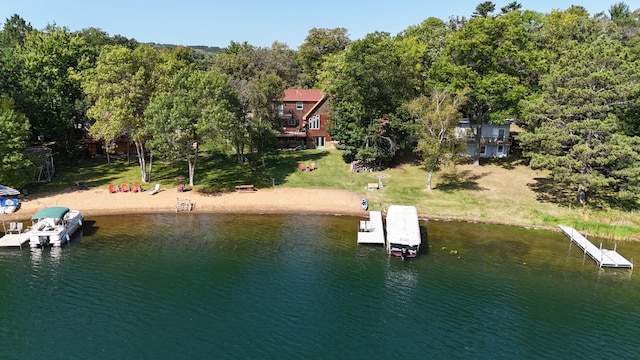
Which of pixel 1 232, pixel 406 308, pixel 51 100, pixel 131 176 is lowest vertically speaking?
pixel 406 308

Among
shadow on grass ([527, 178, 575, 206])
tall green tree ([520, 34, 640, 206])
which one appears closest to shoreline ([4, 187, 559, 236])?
shadow on grass ([527, 178, 575, 206])

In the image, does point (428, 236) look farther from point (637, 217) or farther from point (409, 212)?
point (637, 217)

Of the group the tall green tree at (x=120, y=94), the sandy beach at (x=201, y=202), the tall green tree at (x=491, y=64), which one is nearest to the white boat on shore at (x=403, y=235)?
the sandy beach at (x=201, y=202)

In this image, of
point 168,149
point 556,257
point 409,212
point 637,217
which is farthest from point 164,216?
point 637,217

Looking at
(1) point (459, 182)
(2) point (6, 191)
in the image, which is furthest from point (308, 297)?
(2) point (6, 191)

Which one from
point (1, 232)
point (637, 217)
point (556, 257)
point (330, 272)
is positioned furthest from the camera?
point (637, 217)

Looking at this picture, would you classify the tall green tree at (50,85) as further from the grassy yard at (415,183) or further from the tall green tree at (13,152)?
the tall green tree at (13,152)
